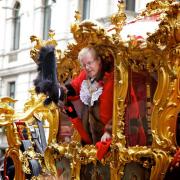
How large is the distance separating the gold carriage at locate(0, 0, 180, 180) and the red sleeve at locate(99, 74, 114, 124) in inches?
4.9

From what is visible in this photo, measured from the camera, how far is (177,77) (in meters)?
6.57

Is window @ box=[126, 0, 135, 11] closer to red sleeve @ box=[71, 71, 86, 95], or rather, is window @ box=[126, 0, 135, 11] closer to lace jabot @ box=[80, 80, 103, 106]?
red sleeve @ box=[71, 71, 86, 95]

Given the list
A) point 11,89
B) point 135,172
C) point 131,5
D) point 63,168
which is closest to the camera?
point 135,172

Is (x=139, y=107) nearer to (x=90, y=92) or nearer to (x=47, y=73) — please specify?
(x=90, y=92)

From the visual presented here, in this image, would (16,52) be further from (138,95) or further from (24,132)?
(138,95)

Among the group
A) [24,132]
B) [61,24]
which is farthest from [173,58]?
[61,24]

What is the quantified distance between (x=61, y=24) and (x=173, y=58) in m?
20.8

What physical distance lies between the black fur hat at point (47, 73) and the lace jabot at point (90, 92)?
0.35 meters

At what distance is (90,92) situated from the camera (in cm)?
717

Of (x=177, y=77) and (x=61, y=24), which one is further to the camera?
(x=61, y=24)

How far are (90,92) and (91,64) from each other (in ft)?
1.07

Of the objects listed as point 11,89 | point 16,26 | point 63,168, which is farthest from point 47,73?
point 16,26

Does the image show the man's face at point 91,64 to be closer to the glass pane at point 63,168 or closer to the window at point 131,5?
the glass pane at point 63,168

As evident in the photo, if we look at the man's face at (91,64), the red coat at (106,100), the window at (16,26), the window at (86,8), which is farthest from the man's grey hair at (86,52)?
the window at (16,26)
